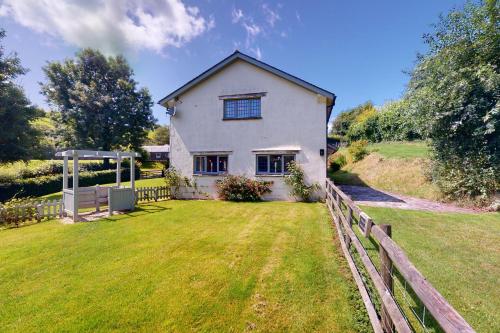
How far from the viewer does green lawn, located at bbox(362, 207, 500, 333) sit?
3500 mm

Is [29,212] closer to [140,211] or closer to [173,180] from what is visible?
[140,211]

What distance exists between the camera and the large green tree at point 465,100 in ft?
33.2

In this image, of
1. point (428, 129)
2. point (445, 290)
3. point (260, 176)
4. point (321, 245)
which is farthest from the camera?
point (260, 176)

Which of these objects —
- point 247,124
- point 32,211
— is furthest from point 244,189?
point 32,211

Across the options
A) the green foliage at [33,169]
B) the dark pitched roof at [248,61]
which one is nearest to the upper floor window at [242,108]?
the dark pitched roof at [248,61]

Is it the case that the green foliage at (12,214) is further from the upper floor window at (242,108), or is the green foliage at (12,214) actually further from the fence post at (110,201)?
the upper floor window at (242,108)

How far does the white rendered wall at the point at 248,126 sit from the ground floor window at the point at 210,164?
0.35 meters

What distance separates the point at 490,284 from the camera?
4098mm

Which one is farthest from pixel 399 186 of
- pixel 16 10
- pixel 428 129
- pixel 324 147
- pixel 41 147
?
pixel 41 147

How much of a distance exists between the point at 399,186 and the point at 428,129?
4420mm

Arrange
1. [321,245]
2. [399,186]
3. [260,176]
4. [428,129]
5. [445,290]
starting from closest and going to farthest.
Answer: [445,290] → [321,245] → [428,129] → [260,176] → [399,186]

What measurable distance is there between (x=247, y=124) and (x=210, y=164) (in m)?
3.35

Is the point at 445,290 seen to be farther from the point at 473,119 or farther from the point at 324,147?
the point at 473,119

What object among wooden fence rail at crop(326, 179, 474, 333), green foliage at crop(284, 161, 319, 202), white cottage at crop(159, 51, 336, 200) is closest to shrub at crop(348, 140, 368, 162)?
white cottage at crop(159, 51, 336, 200)
